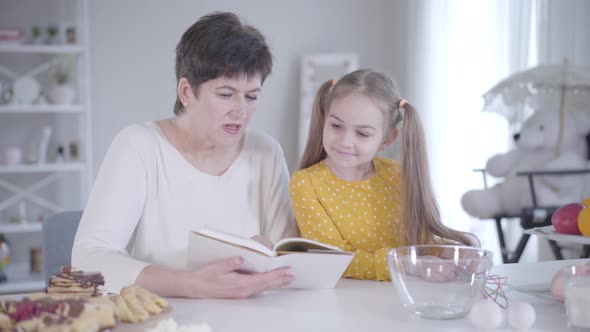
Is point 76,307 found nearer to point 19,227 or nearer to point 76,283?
point 76,283

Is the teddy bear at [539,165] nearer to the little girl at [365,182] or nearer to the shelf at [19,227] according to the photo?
the little girl at [365,182]

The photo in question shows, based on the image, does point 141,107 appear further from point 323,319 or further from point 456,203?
point 323,319

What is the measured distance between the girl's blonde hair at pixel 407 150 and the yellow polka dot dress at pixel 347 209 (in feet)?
0.18

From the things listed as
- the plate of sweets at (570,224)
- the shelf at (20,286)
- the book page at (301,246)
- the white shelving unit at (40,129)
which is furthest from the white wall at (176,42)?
the plate of sweets at (570,224)

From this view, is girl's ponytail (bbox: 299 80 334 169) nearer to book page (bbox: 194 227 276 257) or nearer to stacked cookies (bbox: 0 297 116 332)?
book page (bbox: 194 227 276 257)

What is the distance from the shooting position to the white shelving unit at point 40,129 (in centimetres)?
447

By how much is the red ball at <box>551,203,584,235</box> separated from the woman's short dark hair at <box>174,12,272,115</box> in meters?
0.77

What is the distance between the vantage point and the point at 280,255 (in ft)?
4.61

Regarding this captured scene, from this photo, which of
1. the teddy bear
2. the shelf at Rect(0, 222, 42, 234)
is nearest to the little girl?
the teddy bear

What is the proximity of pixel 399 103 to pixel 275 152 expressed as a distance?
355 millimetres

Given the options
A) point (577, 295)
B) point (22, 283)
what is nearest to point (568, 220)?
point (577, 295)

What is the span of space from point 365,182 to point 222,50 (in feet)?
1.64

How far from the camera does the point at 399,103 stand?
1.90m

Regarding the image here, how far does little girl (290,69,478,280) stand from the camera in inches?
69.6
